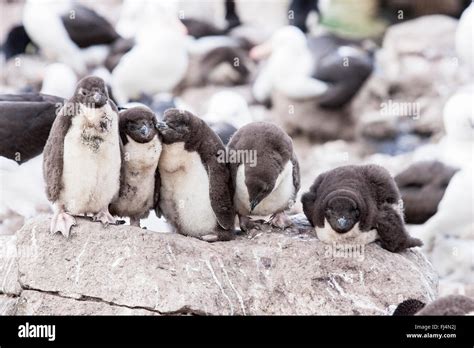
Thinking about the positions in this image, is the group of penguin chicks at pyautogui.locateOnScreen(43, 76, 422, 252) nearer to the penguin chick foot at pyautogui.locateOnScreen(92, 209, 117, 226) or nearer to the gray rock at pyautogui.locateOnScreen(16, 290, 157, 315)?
the penguin chick foot at pyautogui.locateOnScreen(92, 209, 117, 226)

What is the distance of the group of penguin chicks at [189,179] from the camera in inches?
316

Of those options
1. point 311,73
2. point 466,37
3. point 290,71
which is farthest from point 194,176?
point 311,73

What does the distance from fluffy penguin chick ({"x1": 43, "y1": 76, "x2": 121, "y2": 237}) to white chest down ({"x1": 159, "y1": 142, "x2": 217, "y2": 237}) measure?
1.40 feet

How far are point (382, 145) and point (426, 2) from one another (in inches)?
206

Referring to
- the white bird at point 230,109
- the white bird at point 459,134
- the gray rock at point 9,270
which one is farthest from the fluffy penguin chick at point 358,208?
the white bird at point 230,109

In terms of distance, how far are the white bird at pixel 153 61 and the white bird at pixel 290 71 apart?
5.55ft

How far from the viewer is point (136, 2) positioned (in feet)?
66.2

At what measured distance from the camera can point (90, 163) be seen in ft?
26.3

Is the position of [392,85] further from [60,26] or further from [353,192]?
[353,192]

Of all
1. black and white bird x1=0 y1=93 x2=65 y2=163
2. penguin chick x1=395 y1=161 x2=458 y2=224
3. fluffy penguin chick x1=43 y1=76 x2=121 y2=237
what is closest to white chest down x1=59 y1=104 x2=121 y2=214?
fluffy penguin chick x1=43 y1=76 x2=121 y2=237

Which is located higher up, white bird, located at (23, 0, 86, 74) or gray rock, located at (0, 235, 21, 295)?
white bird, located at (23, 0, 86, 74)

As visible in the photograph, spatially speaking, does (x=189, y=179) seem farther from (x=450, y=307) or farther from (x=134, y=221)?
(x=450, y=307)

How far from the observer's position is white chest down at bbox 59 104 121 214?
26.1 feet

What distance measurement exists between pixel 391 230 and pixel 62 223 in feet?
7.37
